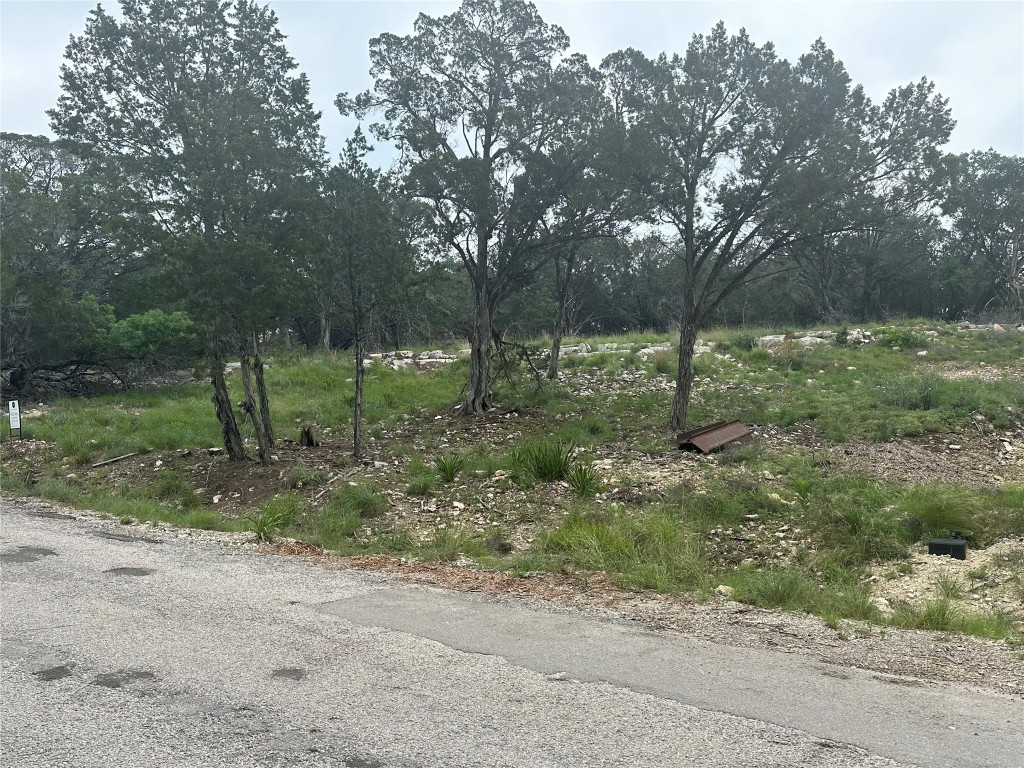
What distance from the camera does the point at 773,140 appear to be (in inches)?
580

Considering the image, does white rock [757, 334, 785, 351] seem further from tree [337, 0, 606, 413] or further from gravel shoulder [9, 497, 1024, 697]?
gravel shoulder [9, 497, 1024, 697]

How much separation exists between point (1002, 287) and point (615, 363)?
25236mm

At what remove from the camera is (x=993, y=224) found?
3731 centimetres

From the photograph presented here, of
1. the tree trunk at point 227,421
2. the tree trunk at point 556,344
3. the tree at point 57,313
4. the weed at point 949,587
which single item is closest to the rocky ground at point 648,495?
the weed at point 949,587

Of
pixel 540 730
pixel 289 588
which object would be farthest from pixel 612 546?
pixel 540 730

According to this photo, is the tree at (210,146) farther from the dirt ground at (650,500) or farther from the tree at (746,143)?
the tree at (746,143)

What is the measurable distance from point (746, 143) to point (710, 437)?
5.65 metres

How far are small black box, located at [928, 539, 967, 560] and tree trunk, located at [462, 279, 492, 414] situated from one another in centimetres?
1109

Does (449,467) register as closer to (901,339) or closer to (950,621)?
(950,621)

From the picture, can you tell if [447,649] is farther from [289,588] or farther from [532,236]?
[532,236]

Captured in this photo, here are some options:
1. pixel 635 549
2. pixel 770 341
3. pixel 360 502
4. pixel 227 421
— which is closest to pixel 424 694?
pixel 635 549

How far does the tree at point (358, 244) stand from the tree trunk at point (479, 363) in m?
4.53

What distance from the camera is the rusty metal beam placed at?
1312cm

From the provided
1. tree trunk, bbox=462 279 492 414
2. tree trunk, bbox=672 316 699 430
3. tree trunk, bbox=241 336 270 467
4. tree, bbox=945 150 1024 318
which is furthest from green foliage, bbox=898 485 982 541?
tree, bbox=945 150 1024 318
